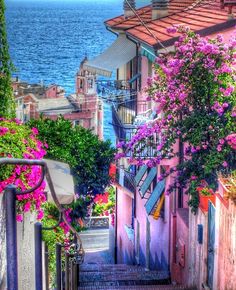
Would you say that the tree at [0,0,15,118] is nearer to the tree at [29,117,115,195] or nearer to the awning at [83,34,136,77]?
the tree at [29,117,115,195]

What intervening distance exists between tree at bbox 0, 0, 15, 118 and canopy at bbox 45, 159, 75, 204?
4.52 ft

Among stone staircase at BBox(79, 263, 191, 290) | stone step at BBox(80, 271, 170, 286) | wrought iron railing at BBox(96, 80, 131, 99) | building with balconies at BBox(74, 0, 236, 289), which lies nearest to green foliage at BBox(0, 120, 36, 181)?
building with balconies at BBox(74, 0, 236, 289)

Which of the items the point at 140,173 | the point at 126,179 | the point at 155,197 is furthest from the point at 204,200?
the point at 126,179

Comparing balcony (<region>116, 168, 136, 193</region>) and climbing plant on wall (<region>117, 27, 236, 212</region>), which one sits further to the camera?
balcony (<region>116, 168, 136, 193</region>)

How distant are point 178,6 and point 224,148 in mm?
13328

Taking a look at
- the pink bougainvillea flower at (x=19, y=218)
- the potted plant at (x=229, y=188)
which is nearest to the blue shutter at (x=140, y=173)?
the potted plant at (x=229, y=188)

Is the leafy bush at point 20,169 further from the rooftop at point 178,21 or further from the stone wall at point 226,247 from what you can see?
the rooftop at point 178,21

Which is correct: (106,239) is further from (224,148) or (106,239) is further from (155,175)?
(224,148)

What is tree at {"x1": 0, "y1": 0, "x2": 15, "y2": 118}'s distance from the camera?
11.5 metres

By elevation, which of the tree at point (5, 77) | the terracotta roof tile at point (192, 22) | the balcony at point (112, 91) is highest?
the terracotta roof tile at point (192, 22)

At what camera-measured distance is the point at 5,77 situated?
37.9 ft

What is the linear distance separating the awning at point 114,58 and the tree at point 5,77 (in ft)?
32.2

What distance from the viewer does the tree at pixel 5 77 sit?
37.7 feet

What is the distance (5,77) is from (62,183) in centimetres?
274
